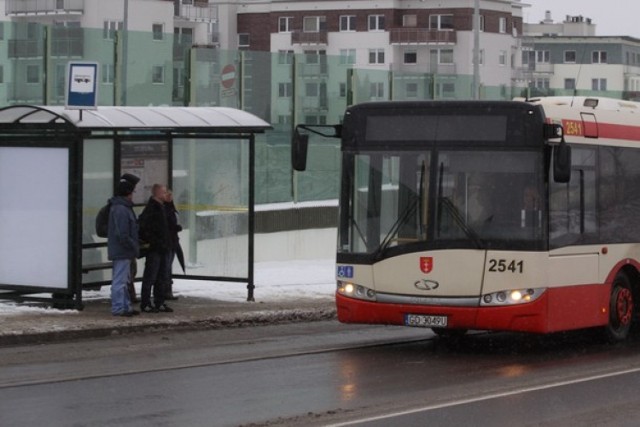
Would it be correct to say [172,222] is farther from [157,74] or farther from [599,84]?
[599,84]

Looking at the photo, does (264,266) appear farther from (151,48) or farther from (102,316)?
(102,316)

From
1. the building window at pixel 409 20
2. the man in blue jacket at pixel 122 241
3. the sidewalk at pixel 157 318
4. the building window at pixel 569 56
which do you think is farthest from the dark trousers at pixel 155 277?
the building window at pixel 569 56

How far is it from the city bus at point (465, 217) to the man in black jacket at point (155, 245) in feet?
9.09

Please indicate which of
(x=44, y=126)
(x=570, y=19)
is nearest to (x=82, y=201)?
(x=44, y=126)

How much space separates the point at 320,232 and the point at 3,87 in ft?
27.5

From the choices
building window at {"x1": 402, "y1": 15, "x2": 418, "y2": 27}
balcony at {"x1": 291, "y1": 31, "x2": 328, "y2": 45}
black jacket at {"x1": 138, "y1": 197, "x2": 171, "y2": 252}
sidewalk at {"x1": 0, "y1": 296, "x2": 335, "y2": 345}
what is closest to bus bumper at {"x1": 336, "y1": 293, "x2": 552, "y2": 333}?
sidewalk at {"x1": 0, "y1": 296, "x2": 335, "y2": 345}

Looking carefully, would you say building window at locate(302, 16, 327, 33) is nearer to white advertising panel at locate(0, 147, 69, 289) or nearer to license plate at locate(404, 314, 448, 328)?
white advertising panel at locate(0, 147, 69, 289)

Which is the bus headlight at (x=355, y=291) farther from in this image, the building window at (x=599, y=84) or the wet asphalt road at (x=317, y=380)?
the building window at (x=599, y=84)

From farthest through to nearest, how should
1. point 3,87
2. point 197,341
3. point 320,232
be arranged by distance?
point 320,232, point 3,87, point 197,341

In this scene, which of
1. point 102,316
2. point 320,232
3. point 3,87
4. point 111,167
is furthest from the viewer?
point 320,232

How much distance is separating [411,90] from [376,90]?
1.62 m

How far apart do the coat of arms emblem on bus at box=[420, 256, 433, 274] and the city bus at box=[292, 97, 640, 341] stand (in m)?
0.01

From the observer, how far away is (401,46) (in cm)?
10862

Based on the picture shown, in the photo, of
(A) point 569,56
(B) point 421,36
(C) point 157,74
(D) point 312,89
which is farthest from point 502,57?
(C) point 157,74
